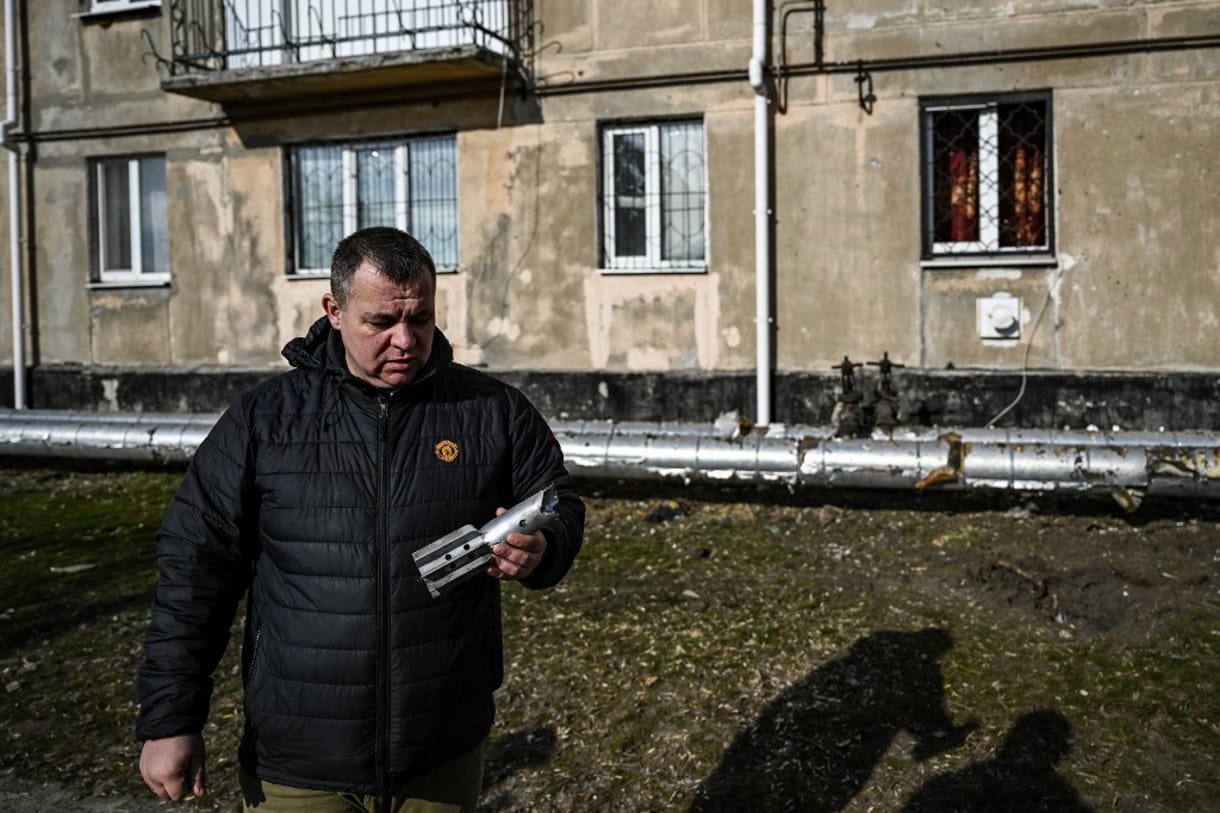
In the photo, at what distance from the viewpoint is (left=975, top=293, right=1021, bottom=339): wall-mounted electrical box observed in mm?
9727

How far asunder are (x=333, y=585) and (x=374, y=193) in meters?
9.96

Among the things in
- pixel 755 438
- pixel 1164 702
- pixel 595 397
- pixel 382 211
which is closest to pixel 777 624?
pixel 1164 702

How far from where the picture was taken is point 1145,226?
939 cm

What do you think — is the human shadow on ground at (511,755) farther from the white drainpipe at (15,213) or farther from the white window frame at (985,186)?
the white drainpipe at (15,213)

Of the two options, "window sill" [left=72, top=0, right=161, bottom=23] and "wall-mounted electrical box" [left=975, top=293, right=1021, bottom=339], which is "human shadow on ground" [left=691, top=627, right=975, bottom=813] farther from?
"window sill" [left=72, top=0, right=161, bottom=23]

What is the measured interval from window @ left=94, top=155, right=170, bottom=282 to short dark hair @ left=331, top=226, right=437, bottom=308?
11.1m

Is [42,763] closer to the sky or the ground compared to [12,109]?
closer to the ground

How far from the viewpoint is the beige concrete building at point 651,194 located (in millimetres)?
9445

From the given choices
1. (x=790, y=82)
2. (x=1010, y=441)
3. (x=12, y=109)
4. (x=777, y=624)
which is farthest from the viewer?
(x=12, y=109)

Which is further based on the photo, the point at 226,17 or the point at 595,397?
the point at 226,17

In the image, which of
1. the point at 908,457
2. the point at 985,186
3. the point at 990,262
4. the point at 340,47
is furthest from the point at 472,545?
the point at 340,47

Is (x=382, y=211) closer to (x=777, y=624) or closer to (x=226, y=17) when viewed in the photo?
(x=226, y=17)

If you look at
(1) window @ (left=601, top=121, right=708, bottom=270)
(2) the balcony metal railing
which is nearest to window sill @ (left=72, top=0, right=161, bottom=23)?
(2) the balcony metal railing

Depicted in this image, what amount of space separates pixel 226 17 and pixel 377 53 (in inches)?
92.0
